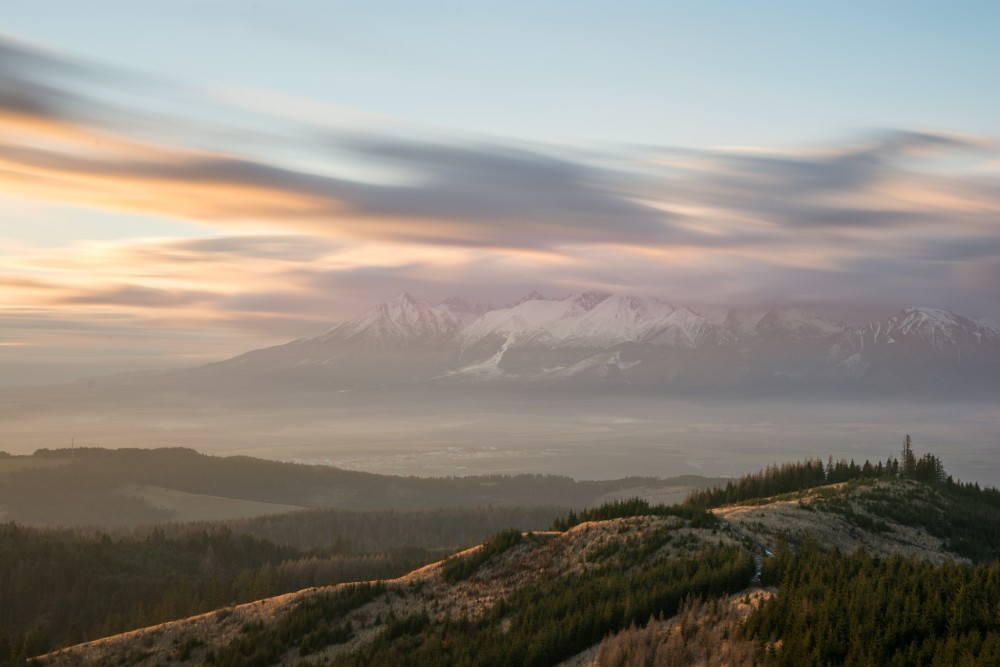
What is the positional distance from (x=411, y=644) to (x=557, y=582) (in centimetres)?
1145

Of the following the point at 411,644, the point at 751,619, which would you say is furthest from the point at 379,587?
the point at 751,619

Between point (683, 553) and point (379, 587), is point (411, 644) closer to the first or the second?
point (379, 587)

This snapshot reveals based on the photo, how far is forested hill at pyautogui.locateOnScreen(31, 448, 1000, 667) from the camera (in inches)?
1513

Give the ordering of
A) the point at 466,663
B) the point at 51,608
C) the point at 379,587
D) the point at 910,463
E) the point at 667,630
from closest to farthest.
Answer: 1. the point at 667,630
2. the point at 466,663
3. the point at 379,587
4. the point at 910,463
5. the point at 51,608

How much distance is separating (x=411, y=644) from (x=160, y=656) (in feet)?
72.1

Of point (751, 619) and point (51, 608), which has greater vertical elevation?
point (751, 619)

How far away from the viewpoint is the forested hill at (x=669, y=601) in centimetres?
3844

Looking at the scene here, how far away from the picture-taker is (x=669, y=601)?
160 ft

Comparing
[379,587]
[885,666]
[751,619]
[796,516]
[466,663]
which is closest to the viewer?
[885,666]

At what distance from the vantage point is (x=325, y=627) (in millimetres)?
63094

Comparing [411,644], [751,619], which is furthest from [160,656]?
[751,619]

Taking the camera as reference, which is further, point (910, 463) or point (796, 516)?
point (910, 463)

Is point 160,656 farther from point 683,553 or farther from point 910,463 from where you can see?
point 910,463

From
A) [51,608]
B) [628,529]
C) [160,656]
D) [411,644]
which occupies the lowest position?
[51,608]
